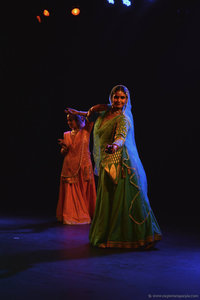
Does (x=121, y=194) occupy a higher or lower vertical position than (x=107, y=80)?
lower

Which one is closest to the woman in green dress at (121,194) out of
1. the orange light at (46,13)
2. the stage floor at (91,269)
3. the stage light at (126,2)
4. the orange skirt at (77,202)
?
the stage floor at (91,269)

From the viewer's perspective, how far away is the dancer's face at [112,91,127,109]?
11.2 ft

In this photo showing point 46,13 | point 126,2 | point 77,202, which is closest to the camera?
point 77,202

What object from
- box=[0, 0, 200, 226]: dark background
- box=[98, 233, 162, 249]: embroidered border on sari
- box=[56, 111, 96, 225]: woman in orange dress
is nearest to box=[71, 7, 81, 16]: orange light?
box=[0, 0, 200, 226]: dark background

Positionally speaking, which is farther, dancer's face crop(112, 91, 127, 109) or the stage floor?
dancer's face crop(112, 91, 127, 109)

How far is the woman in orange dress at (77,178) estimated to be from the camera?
521 cm

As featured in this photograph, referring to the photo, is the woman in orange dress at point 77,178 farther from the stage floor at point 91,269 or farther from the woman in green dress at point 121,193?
the woman in green dress at point 121,193

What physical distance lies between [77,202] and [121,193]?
2138 mm

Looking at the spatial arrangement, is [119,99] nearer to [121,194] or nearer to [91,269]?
[121,194]

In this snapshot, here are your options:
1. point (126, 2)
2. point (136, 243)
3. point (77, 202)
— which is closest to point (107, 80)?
point (126, 2)

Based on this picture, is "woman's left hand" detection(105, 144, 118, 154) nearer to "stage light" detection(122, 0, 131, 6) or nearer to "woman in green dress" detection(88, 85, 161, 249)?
"woman in green dress" detection(88, 85, 161, 249)

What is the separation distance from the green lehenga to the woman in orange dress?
183 cm

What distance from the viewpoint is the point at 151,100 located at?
6977 mm

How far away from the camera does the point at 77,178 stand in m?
5.31
